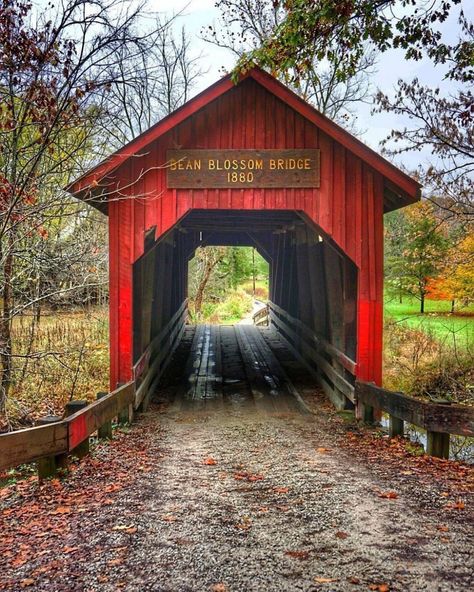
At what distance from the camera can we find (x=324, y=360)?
9891mm

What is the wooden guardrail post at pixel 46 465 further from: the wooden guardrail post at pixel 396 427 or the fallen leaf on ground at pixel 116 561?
the wooden guardrail post at pixel 396 427

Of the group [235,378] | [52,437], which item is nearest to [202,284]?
[235,378]

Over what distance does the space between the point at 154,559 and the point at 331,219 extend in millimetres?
5610

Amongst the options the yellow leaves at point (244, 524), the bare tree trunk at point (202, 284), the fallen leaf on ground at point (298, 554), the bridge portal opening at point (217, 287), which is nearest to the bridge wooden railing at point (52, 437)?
the yellow leaves at point (244, 524)

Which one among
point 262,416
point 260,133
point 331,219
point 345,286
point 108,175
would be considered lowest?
point 262,416

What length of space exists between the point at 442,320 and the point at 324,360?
1725cm

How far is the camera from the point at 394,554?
307 cm

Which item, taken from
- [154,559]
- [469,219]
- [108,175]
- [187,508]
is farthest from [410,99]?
[154,559]

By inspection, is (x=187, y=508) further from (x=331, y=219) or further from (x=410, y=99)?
(x=410, y=99)

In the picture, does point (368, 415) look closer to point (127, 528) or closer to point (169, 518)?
point (169, 518)

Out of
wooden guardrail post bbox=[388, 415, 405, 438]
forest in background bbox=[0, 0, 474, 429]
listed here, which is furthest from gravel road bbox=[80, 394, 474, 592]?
forest in background bbox=[0, 0, 474, 429]

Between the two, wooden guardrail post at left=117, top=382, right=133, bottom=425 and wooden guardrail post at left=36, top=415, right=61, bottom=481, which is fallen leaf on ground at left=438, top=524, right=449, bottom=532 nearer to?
wooden guardrail post at left=36, top=415, right=61, bottom=481

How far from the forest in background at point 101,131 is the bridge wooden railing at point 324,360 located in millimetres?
2247

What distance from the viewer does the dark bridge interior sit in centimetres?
836
